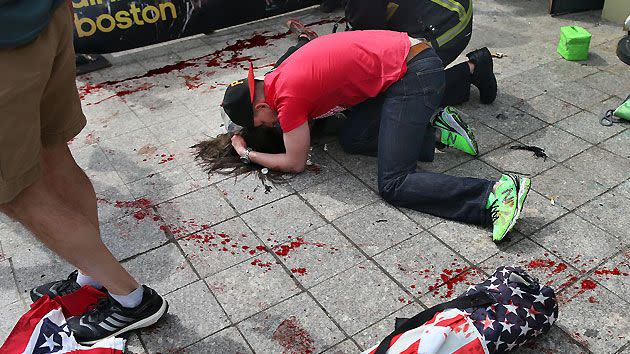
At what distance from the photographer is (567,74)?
184 inches

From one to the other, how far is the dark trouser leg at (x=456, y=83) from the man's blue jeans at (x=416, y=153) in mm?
746

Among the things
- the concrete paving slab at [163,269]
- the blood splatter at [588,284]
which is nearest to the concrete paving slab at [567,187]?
the blood splatter at [588,284]

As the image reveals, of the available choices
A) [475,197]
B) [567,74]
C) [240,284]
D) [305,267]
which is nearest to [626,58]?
[567,74]

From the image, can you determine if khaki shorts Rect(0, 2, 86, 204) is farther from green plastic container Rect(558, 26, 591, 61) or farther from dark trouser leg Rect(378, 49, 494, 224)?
green plastic container Rect(558, 26, 591, 61)

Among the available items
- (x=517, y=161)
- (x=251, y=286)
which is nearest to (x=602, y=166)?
(x=517, y=161)

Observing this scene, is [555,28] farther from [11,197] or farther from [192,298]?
[11,197]

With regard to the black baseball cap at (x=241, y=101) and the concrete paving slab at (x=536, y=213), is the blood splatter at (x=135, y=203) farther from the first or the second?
the concrete paving slab at (x=536, y=213)

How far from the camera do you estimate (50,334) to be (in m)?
2.50

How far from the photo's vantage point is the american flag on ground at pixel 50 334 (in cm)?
246

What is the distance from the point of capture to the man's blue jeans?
3121 mm

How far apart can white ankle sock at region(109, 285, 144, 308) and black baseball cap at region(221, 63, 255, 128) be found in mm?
1244

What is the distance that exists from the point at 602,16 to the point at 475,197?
3.65 meters

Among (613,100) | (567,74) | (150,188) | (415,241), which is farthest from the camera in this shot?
(567,74)

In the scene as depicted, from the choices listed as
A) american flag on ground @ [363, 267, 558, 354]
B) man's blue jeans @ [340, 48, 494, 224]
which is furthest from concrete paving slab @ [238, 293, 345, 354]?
man's blue jeans @ [340, 48, 494, 224]
